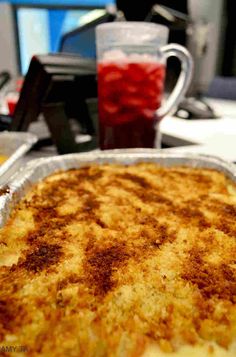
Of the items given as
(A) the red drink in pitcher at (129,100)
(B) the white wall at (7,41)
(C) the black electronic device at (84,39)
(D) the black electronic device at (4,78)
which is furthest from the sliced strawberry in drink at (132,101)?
(B) the white wall at (7,41)

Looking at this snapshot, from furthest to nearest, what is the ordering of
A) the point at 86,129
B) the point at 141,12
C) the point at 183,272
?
1. the point at 141,12
2. the point at 86,129
3. the point at 183,272

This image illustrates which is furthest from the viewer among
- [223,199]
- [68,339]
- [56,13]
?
[56,13]

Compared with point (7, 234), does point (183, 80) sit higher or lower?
higher

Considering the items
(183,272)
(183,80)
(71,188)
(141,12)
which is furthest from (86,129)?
(141,12)

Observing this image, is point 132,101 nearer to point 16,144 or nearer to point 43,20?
point 16,144

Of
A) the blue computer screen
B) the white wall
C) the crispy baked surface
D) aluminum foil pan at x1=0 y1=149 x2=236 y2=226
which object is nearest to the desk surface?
aluminum foil pan at x1=0 y1=149 x2=236 y2=226

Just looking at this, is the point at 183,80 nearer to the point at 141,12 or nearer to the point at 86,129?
the point at 86,129

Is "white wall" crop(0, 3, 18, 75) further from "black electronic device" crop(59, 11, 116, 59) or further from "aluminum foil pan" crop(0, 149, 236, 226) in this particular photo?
"aluminum foil pan" crop(0, 149, 236, 226)

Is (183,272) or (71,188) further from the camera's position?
(71,188)
